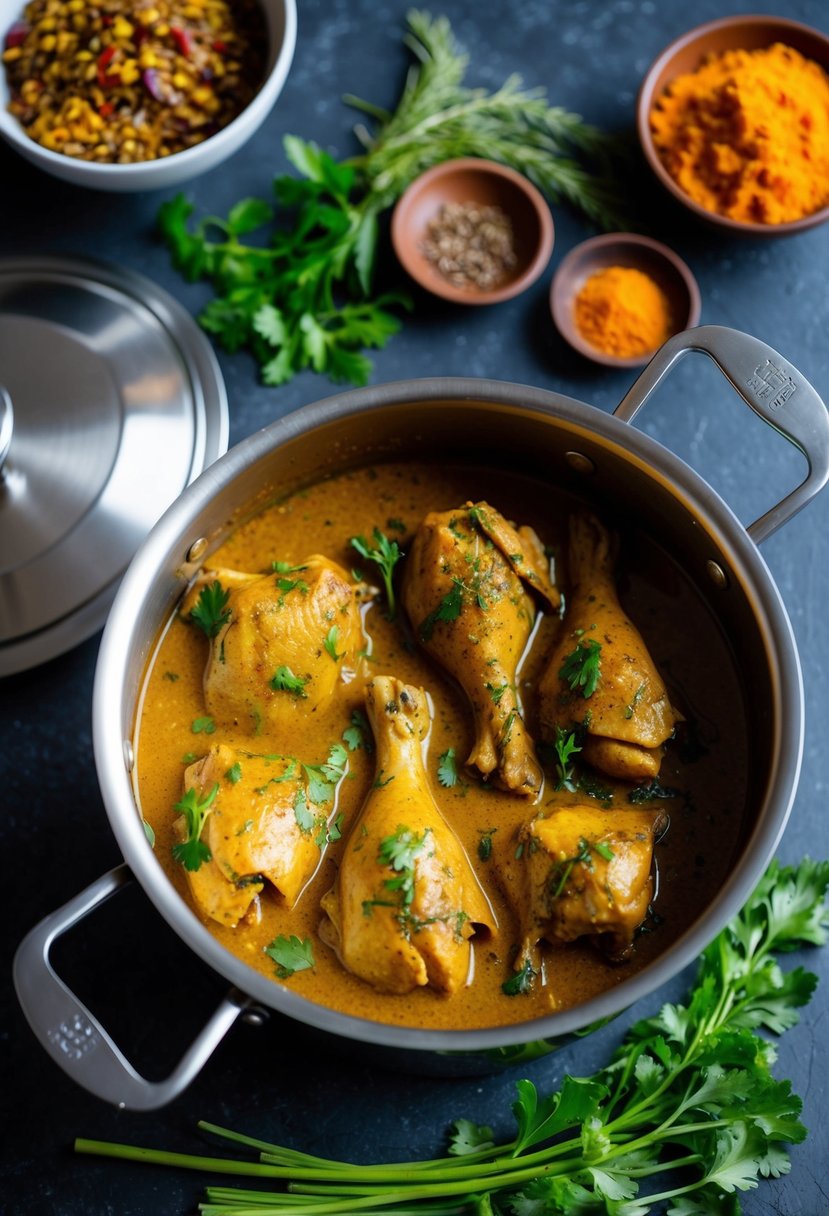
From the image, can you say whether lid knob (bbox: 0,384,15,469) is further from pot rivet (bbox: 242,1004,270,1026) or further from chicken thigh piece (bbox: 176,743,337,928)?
pot rivet (bbox: 242,1004,270,1026)

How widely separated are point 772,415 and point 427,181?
3.59 feet

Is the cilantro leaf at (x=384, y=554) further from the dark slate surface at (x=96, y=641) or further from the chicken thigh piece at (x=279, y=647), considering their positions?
the dark slate surface at (x=96, y=641)

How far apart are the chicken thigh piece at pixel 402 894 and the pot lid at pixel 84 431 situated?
2.65 ft

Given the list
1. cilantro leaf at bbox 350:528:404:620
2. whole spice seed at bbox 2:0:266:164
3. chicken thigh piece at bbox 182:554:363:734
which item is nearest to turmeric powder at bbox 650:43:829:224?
whole spice seed at bbox 2:0:266:164

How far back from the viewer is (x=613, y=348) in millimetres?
2611

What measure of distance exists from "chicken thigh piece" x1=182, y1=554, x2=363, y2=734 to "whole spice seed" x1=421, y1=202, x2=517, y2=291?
2.91 feet

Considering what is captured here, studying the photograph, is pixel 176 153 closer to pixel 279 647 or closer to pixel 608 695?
pixel 279 647

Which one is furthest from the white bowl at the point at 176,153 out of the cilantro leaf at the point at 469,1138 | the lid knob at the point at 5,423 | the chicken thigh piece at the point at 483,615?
the cilantro leaf at the point at 469,1138

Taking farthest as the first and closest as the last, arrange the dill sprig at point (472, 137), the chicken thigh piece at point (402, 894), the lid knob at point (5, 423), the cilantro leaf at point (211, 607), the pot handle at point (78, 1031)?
the dill sprig at point (472, 137) < the lid knob at point (5, 423) < the cilantro leaf at point (211, 607) < the chicken thigh piece at point (402, 894) < the pot handle at point (78, 1031)

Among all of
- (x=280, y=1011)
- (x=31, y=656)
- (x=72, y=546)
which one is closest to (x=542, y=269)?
(x=72, y=546)

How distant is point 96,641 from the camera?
2.50 metres

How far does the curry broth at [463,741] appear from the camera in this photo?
2.00 metres

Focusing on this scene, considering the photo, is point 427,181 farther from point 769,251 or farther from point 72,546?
point 72,546

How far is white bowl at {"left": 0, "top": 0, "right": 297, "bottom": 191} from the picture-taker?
2.46m
